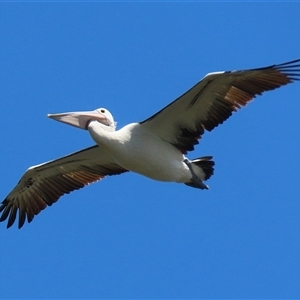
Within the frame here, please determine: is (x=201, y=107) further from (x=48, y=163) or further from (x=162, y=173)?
(x=48, y=163)

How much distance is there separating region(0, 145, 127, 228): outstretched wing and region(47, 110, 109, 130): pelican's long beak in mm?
697

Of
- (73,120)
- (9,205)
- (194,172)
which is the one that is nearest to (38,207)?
(9,205)

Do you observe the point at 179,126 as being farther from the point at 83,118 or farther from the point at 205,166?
the point at 83,118

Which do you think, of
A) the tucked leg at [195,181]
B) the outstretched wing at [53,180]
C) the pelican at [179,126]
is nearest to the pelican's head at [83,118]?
the pelican at [179,126]

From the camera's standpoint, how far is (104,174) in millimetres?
15062

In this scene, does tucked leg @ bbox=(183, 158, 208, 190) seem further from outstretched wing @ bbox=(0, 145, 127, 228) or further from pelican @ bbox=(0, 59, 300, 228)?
outstretched wing @ bbox=(0, 145, 127, 228)

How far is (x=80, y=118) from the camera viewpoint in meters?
13.9

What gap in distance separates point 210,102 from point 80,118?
6.79ft

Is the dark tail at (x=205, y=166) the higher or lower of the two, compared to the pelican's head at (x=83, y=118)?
lower

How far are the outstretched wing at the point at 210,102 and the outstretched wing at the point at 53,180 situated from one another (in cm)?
144

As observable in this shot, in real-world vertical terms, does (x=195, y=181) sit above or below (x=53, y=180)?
below

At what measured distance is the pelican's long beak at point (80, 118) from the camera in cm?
1393

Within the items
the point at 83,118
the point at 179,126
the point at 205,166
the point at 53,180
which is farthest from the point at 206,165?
the point at 53,180

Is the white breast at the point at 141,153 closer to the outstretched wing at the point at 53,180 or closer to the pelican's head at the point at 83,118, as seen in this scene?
the pelican's head at the point at 83,118
